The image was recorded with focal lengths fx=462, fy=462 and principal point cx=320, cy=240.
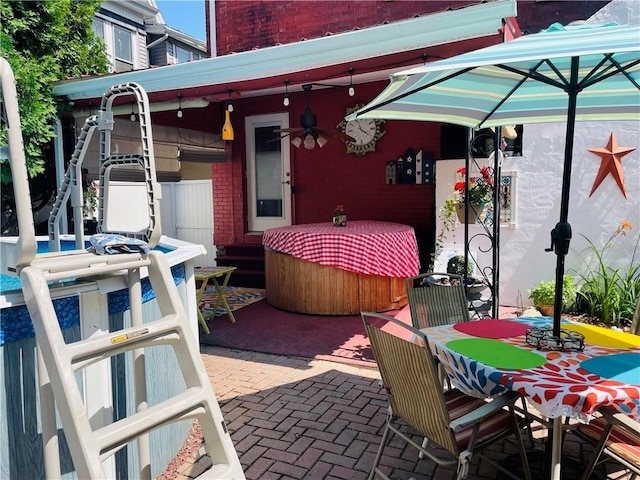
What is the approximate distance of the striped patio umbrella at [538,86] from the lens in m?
1.98

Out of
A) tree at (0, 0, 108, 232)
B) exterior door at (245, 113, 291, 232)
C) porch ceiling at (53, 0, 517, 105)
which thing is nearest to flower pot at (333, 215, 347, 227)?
porch ceiling at (53, 0, 517, 105)

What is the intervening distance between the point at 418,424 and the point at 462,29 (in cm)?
294

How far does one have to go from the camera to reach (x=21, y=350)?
169cm

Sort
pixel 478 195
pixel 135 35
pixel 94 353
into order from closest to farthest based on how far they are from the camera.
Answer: pixel 94 353 < pixel 478 195 < pixel 135 35

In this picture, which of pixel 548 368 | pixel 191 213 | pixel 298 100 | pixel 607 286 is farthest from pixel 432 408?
pixel 191 213

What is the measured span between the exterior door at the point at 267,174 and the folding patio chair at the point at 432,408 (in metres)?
5.92

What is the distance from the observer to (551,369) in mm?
2061

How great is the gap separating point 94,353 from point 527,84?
309cm

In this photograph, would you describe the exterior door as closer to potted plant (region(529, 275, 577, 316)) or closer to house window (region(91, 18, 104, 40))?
potted plant (region(529, 275, 577, 316))

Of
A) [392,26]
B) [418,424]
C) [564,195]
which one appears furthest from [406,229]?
[418,424]

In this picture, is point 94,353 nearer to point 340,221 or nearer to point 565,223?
point 565,223

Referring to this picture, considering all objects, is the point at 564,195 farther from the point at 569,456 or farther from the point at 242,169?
the point at 242,169

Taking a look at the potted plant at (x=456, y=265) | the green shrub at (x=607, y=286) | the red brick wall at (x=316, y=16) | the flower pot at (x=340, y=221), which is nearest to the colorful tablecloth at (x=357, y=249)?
the flower pot at (x=340, y=221)

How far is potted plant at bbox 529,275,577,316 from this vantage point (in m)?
5.09
